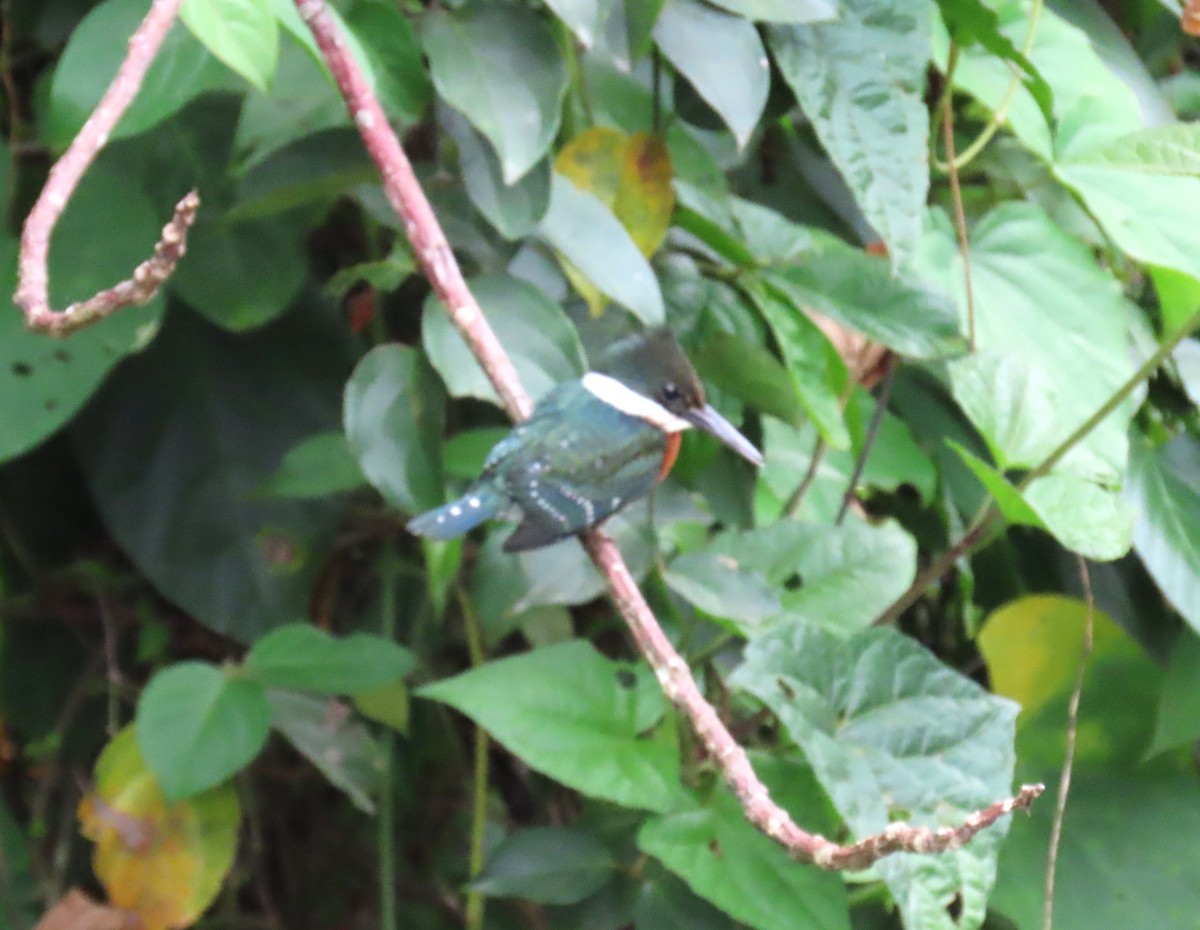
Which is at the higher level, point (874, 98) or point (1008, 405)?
point (874, 98)

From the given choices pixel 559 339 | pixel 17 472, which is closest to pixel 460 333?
pixel 559 339

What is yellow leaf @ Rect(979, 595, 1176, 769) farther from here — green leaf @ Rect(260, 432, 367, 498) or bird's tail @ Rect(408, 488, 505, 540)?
green leaf @ Rect(260, 432, 367, 498)

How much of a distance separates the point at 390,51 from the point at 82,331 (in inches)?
17.7

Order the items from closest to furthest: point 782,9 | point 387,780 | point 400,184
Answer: point 400,184, point 782,9, point 387,780

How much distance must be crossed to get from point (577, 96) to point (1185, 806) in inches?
38.6

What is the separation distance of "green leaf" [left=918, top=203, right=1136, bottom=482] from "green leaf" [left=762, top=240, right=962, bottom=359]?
0.19 ft

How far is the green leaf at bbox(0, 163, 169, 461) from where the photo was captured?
3.77 feet

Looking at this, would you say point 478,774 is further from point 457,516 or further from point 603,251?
point 603,251

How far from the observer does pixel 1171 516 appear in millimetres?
1216

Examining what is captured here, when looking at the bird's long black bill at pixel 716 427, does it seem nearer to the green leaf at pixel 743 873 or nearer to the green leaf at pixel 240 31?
the green leaf at pixel 743 873

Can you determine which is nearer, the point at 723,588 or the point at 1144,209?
the point at 723,588

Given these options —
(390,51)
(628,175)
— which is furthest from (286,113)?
(628,175)

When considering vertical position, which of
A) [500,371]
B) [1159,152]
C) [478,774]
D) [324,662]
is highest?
[1159,152]

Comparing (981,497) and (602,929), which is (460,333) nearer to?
(602,929)
